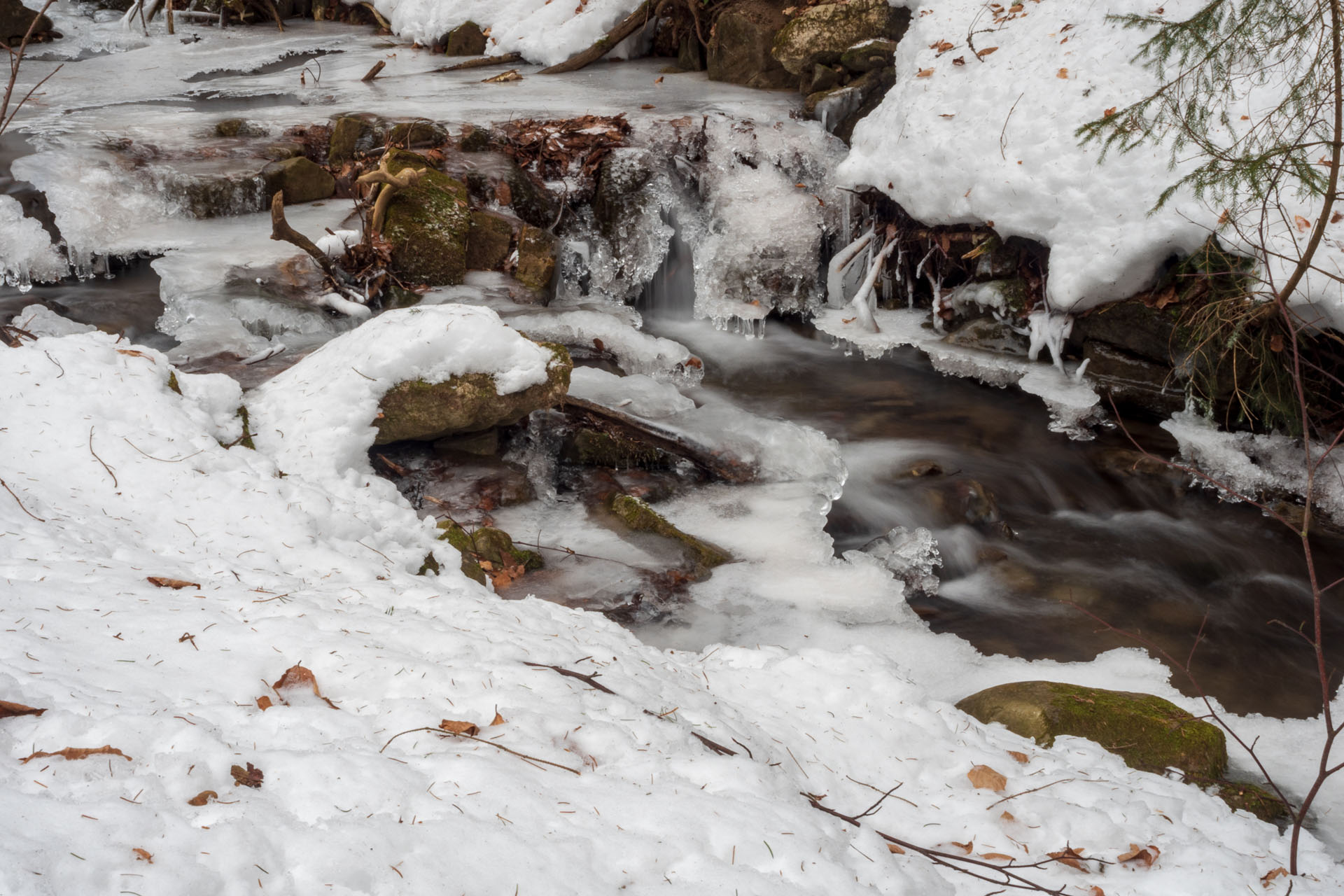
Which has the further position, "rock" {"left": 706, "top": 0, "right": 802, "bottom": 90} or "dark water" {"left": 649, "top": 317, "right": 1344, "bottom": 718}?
"rock" {"left": 706, "top": 0, "right": 802, "bottom": 90}

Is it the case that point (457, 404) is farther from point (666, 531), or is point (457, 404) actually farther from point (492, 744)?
point (492, 744)

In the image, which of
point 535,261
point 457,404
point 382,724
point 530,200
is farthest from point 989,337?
point 382,724

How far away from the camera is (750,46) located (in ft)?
35.7

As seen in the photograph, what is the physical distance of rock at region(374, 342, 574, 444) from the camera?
4.83 meters

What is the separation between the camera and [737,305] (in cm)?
877

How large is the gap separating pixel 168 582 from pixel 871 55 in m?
8.92

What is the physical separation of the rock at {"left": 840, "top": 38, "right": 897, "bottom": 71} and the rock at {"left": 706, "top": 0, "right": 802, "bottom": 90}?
122 cm

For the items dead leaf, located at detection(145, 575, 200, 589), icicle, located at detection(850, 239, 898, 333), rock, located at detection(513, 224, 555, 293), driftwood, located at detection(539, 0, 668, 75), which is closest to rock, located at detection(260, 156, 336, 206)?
rock, located at detection(513, 224, 555, 293)

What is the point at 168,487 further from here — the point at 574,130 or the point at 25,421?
the point at 574,130

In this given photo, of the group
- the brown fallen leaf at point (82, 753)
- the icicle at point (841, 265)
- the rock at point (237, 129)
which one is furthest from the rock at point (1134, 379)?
the rock at point (237, 129)

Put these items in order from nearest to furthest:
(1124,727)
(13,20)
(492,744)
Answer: (492,744)
(1124,727)
(13,20)

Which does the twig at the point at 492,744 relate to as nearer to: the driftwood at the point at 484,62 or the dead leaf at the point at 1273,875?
the dead leaf at the point at 1273,875

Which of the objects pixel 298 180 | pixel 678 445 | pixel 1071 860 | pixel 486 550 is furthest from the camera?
pixel 298 180

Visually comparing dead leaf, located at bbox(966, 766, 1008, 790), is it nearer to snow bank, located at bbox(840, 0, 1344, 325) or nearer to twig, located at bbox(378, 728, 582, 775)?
twig, located at bbox(378, 728, 582, 775)
